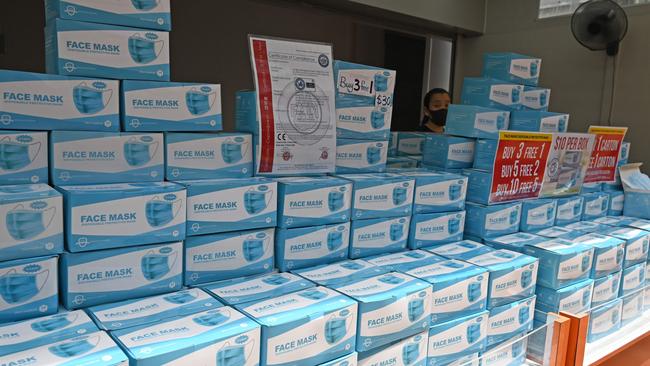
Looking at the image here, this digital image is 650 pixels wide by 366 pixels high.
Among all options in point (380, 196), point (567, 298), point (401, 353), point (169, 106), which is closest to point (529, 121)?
point (567, 298)

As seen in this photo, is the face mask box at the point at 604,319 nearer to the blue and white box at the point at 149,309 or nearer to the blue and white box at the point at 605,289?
the blue and white box at the point at 605,289

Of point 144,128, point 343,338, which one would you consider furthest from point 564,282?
point 144,128

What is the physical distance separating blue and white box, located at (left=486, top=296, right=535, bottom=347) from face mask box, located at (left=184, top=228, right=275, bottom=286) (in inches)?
33.7

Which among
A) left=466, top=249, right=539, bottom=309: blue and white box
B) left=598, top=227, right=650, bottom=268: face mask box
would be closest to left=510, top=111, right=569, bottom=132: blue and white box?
left=598, top=227, right=650, bottom=268: face mask box

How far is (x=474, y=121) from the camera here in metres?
2.49

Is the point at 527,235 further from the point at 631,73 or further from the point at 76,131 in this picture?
the point at 76,131

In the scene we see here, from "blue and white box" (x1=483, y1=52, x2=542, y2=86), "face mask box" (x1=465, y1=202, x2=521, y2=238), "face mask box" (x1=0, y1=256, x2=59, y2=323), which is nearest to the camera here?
"face mask box" (x1=0, y1=256, x2=59, y2=323)

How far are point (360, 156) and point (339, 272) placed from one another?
602mm

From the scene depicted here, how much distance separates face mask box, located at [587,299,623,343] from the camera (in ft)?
7.07

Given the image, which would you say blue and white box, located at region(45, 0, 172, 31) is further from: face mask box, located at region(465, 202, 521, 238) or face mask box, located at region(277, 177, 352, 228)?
face mask box, located at region(465, 202, 521, 238)

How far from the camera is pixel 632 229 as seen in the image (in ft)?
8.49

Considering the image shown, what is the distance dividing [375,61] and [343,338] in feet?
9.11

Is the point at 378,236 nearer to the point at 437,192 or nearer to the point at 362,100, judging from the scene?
the point at 437,192

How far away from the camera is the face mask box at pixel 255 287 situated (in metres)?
1.42
